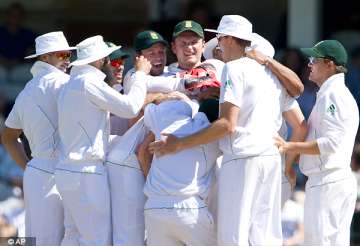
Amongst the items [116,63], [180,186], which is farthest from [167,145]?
[116,63]

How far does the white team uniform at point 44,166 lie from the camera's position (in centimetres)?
858

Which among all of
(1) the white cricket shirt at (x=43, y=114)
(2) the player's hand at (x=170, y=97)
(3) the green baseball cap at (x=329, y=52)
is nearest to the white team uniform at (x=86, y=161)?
(2) the player's hand at (x=170, y=97)

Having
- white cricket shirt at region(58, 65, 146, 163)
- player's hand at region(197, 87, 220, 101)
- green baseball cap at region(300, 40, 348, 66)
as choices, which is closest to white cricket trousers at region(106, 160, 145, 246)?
white cricket shirt at region(58, 65, 146, 163)

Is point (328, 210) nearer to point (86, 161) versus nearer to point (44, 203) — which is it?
point (86, 161)

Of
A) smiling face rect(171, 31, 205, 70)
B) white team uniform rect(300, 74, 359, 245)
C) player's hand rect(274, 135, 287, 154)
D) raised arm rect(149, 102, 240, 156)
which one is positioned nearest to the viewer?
raised arm rect(149, 102, 240, 156)

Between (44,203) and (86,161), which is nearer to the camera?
(86,161)

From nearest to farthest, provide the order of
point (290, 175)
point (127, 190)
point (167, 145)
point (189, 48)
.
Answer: point (167, 145), point (127, 190), point (189, 48), point (290, 175)

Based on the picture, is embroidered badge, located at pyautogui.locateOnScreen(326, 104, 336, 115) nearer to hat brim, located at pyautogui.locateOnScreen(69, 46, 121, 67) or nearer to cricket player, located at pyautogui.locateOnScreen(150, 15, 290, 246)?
cricket player, located at pyautogui.locateOnScreen(150, 15, 290, 246)

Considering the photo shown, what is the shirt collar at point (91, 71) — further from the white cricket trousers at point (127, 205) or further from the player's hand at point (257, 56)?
the player's hand at point (257, 56)

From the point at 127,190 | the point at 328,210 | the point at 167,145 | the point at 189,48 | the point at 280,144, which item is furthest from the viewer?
the point at 189,48

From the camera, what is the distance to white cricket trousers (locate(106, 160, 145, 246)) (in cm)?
820

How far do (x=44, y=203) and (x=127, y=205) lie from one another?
0.67 m

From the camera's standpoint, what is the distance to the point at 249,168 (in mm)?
7801

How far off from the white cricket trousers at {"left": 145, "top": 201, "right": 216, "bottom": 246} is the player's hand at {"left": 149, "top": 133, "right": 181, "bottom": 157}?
1.13 feet
